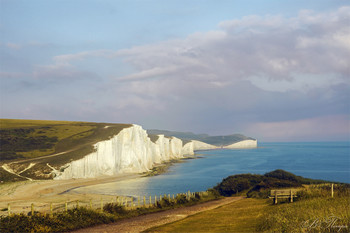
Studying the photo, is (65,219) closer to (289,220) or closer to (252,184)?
(289,220)

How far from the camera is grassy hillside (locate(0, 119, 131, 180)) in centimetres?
6406

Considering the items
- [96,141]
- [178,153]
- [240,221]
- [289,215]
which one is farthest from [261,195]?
[178,153]

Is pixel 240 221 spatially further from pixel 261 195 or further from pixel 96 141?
pixel 96 141

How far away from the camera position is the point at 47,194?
4856cm

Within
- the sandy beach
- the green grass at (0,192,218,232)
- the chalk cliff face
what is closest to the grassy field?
the green grass at (0,192,218,232)

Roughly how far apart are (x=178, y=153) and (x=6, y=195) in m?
128

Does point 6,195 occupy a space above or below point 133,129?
below

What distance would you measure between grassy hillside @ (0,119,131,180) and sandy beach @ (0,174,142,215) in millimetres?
4939

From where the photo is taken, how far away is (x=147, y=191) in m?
53.8

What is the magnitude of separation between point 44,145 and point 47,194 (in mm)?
33797

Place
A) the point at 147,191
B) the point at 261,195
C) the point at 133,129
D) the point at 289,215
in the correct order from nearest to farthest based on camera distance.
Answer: the point at 289,215
the point at 261,195
the point at 147,191
the point at 133,129

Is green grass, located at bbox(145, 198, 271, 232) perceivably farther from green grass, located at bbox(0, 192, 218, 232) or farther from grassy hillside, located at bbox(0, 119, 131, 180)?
grassy hillside, located at bbox(0, 119, 131, 180)

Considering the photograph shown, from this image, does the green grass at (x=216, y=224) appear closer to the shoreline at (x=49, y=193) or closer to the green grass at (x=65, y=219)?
the green grass at (x=65, y=219)

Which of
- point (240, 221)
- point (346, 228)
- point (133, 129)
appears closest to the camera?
point (346, 228)
